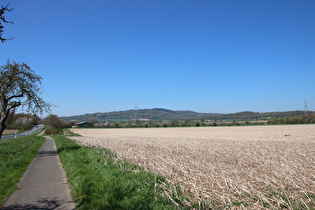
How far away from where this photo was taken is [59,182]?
804 centimetres

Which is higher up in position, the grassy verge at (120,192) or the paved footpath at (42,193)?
the grassy verge at (120,192)

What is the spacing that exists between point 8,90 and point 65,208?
45.4 ft

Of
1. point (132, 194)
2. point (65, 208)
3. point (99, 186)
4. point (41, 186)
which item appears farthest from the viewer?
point (41, 186)

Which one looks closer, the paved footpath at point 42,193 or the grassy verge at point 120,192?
the grassy verge at point 120,192

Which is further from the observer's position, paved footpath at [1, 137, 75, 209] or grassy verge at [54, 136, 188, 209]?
paved footpath at [1, 137, 75, 209]

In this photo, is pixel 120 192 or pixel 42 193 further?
pixel 42 193

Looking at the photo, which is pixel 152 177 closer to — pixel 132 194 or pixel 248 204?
pixel 132 194

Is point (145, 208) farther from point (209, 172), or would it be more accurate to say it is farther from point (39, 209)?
point (209, 172)

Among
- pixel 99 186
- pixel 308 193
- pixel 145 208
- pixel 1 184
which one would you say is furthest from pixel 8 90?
pixel 308 193

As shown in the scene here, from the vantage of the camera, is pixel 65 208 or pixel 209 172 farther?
pixel 209 172

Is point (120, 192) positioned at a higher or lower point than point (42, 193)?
higher

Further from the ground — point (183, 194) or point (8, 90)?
point (8, 90)

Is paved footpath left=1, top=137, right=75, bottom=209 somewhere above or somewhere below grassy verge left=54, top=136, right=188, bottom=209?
below

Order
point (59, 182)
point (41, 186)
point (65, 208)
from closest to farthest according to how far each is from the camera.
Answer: point (65, 208) < point (41, 186) < point (59, 182)
